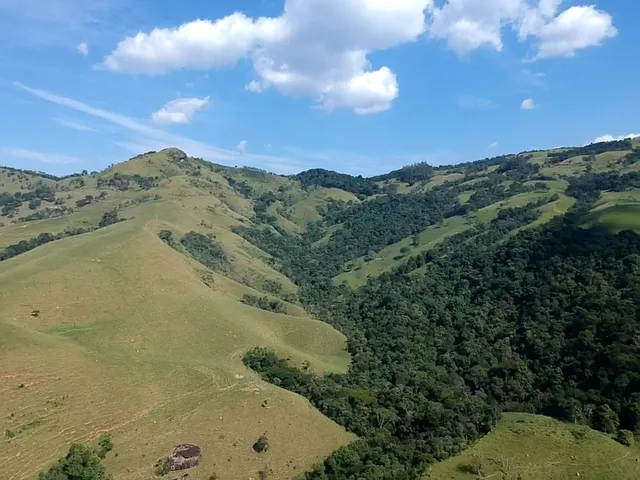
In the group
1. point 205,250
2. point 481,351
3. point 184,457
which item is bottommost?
point 184,457

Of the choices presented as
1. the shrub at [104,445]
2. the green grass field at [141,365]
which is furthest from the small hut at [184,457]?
the shrub at [104,445]

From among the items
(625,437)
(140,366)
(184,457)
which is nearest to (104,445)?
(184,457)

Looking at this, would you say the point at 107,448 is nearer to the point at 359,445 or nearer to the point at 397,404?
the point at 359,445

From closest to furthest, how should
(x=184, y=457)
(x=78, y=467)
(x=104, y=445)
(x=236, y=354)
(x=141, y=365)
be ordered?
(x=78, y=467) < (x=104, y=445) < (x=184, y=457) < (x=141, y=365) < (x=236, y=354)

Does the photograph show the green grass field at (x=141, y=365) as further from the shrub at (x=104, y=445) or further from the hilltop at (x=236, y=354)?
the shrub at (x=104, y=445)

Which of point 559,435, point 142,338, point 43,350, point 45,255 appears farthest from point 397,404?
point 45,255

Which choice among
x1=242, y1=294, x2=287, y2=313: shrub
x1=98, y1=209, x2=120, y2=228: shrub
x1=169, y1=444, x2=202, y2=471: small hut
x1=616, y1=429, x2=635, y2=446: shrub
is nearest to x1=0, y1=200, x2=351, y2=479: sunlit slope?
x1=169, y1=444, x2=202, y2=471: small hut

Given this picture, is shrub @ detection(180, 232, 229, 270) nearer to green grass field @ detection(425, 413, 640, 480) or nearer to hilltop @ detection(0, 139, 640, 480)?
hilltop @ detection(0, 139, 640, 480)

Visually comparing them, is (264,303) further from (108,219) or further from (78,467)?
(108,219)
